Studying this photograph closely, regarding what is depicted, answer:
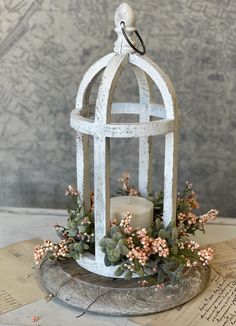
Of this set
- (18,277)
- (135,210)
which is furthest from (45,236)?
(135,210)

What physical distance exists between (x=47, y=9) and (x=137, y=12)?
0.24m

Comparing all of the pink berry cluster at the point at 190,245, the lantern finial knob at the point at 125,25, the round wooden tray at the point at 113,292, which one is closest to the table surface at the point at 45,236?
the round wooden tray at the point at 113,292

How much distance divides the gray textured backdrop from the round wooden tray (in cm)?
57

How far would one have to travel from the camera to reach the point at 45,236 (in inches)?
44.6

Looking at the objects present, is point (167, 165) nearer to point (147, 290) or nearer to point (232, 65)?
point (147, 290)

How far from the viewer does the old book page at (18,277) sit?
Answer: 869 mm

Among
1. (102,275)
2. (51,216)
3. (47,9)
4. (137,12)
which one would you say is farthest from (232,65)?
(102,275)

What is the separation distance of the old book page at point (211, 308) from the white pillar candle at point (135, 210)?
0.52 ft

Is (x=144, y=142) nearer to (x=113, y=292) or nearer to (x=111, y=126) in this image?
(x=111, y=126)

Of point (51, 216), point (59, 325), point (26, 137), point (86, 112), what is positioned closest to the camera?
point (59, 325)

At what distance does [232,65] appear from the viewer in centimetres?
134

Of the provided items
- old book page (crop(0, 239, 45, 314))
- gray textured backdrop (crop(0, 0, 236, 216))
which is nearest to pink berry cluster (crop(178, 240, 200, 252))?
old book page (crop(0, 239, 45, 314))

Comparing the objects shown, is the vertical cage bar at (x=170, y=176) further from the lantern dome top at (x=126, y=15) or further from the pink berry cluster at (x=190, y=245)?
the lantern dome top at (x=126, y=15)

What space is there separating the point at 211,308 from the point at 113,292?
17cm
